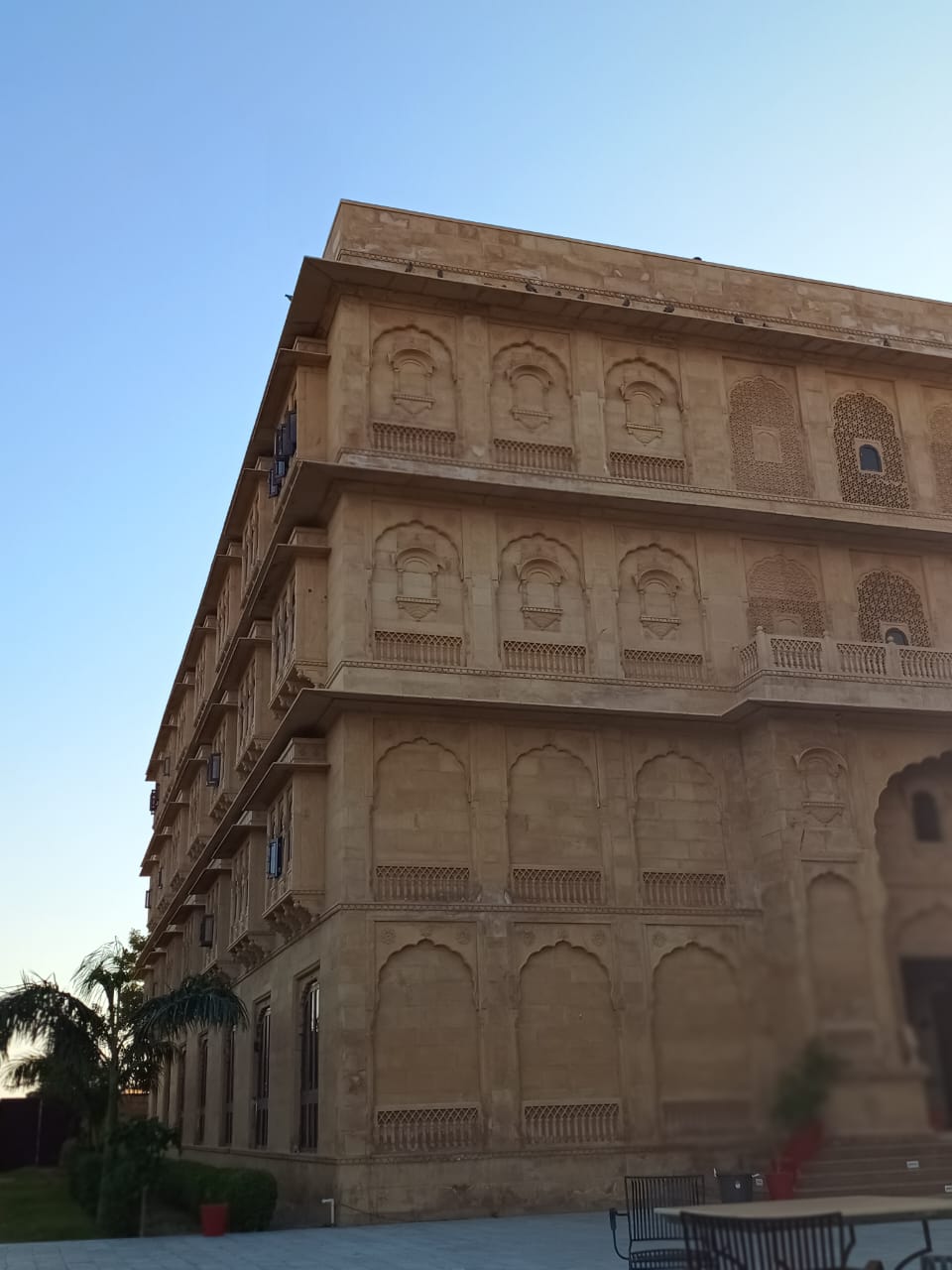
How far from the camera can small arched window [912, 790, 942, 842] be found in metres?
22.6

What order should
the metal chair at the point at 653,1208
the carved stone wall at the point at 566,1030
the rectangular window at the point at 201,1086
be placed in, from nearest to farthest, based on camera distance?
1. the metal chair at the point at 653,1208
2. the carved stone wall at the point at 566,1030
3. the rectangular window at the point at 201,1086

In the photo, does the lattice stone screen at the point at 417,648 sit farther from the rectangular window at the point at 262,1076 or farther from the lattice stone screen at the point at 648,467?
the rectangular window at the point at 262,1076

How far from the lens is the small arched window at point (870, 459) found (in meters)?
25.3

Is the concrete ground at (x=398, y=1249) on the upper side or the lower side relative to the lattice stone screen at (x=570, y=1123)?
lower

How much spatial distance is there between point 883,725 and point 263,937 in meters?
11.8

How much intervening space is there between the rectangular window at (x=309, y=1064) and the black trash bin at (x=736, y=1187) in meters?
8.06

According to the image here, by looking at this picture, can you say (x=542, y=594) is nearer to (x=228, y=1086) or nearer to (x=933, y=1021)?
(x=933, y=1021)

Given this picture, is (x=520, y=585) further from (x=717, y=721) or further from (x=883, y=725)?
(x=883, y=725)

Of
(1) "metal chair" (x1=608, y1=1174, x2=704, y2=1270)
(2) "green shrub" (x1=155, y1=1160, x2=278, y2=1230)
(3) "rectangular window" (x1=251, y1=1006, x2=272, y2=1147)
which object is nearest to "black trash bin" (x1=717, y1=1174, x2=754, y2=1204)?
(1) "metal chair" (x1=608, y1=1174, x2=704, y2=1270)

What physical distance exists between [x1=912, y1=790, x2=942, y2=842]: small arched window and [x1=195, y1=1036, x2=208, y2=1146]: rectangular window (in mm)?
17487

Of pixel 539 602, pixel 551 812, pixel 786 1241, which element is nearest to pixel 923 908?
pixel 551 812

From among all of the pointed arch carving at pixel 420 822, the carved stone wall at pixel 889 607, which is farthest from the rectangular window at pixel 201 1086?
the carved stone wall at pixel 889 607

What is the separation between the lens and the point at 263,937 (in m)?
24.5

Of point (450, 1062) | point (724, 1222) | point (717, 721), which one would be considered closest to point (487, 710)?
point (717, 721)
